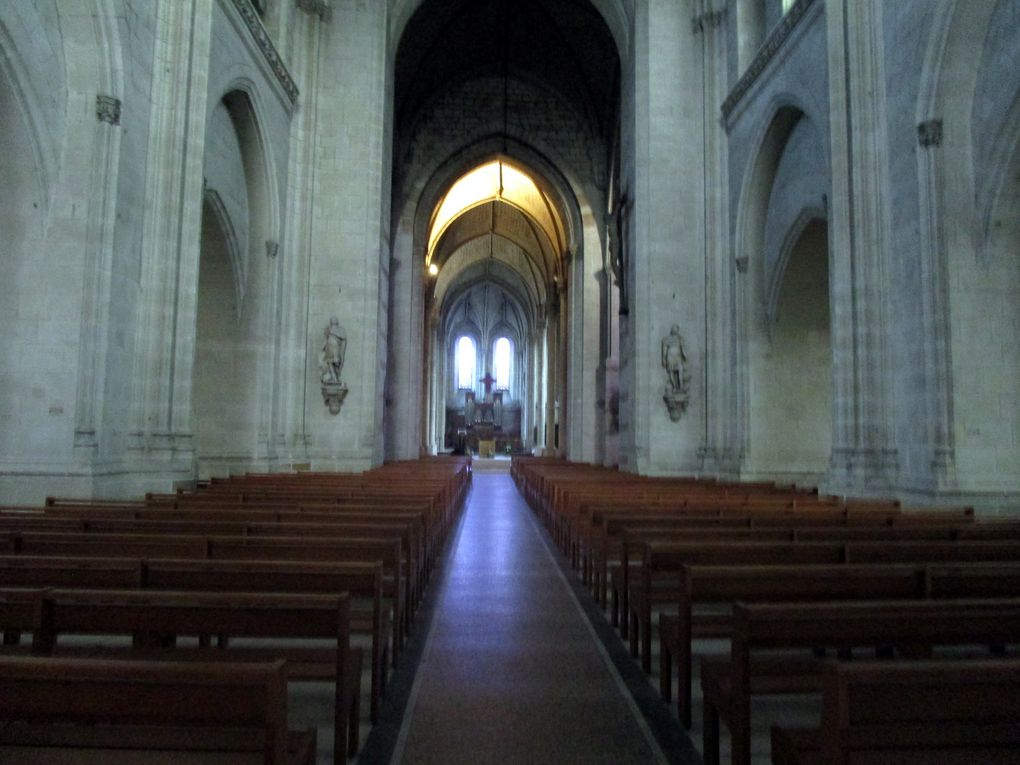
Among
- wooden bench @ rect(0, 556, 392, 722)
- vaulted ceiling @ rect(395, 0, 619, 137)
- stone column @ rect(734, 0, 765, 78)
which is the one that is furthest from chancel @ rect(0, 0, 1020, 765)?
vaulted ceiling @ rect(395, 0, 619, 137)

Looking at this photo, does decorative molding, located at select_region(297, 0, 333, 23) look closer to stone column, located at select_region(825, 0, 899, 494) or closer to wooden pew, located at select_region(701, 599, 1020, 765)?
stone column, located at select_region(825, 0, 899, 494)

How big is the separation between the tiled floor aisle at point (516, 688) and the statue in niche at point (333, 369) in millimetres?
9259

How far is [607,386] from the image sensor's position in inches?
947

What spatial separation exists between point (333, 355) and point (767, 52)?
978 cm

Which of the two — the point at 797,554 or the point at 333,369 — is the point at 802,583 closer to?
the point at 797,554

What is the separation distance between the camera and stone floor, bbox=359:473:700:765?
3199 millimetres

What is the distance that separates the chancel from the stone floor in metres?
0.03

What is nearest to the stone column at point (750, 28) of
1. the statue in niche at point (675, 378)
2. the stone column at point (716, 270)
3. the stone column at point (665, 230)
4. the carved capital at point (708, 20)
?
the stone column at point (716, 270)

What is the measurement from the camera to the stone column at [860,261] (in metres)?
9.41

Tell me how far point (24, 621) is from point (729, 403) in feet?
45.1

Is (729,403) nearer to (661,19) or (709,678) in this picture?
(661,19)

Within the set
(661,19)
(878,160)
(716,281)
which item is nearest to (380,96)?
(661,19)

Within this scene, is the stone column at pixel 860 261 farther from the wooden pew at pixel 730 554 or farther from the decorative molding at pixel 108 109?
the decorative molding at pixel 108 109

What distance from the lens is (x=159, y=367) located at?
9398 millimetres
